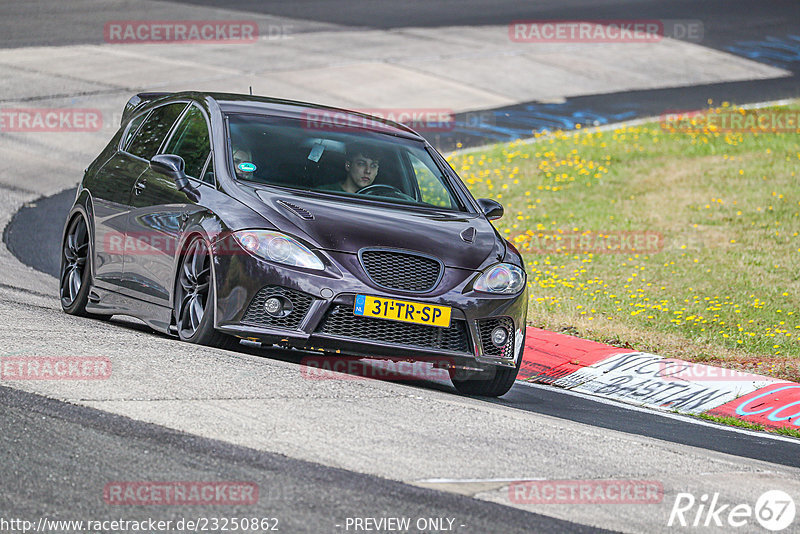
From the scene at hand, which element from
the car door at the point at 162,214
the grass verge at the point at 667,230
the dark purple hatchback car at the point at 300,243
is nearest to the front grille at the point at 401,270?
the dark purple hatchback car at the point at 300,243

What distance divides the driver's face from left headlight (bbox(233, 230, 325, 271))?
1.14 m

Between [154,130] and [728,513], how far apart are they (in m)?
5.54

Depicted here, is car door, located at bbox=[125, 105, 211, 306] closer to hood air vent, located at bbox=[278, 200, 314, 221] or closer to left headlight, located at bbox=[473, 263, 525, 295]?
hood air vent, located at bbox=[278, 200, 314, 221]

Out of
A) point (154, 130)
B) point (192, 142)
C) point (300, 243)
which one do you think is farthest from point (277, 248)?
point (154, 130)

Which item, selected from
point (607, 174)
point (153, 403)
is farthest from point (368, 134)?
point (607, 174)

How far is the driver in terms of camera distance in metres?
8.47

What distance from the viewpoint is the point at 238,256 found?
7488 mm

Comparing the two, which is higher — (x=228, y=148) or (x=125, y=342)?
(x=228, y=148)

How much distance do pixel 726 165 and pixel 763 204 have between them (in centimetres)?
287

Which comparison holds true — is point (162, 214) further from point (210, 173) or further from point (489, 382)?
point (489, 382)

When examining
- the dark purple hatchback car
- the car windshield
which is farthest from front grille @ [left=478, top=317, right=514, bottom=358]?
the car windshield

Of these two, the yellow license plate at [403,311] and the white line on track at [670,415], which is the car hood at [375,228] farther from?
the white line on track at [670,415]

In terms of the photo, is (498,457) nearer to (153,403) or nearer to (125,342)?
(153,403)

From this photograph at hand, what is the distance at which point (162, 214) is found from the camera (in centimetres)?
837
